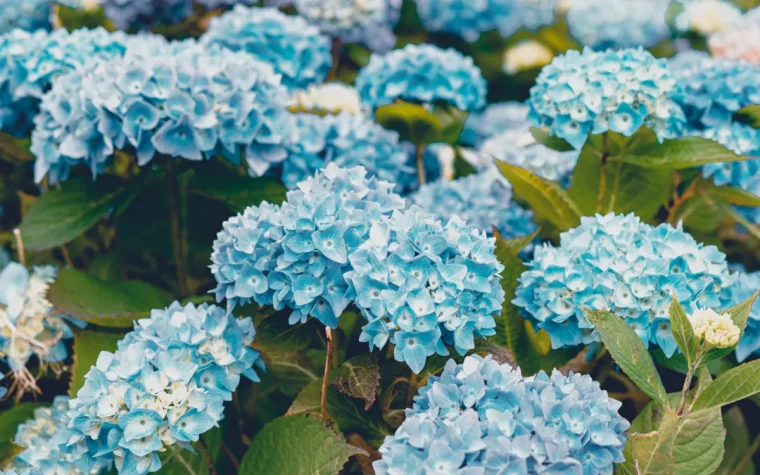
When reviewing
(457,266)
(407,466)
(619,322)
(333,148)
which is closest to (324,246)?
(457,266)

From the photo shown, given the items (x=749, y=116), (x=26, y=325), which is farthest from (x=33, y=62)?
(x=749, y=116)

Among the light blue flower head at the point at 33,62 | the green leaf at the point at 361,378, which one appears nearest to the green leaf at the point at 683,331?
the green leaf at the point at 361,378

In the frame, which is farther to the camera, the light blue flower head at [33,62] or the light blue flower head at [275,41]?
the light blue flower head at [275,41]

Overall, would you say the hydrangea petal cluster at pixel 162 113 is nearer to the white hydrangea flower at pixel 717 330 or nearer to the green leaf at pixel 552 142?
the green leaf at pixel 552 142

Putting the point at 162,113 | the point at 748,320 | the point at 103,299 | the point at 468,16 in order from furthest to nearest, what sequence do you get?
1. the point at 468,16
2. the point at 103,299
3. the point at 162,113
4. the point at 748,320

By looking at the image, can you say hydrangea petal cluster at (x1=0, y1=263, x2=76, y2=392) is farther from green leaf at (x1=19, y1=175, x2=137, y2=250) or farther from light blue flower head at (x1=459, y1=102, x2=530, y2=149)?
light blue flower head at (x1=459, y1=102, x2=530, y2=149)

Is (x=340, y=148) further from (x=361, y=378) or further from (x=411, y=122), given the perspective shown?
(x=361, y=378)
